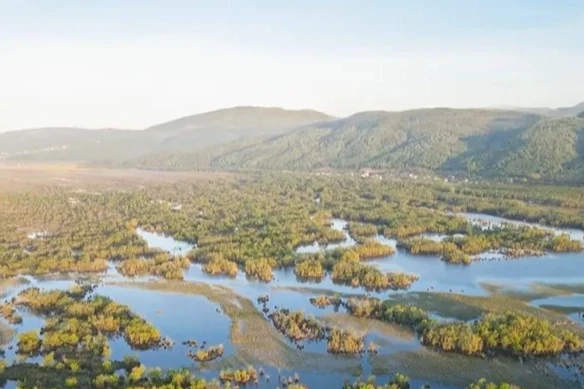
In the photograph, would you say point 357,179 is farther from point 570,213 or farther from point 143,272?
point 143,272

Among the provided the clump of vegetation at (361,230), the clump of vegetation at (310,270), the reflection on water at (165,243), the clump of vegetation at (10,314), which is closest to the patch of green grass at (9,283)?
the clump of vegetation at (10,314)

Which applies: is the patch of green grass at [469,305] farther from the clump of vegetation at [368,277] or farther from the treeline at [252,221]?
the treeline at [252,221]

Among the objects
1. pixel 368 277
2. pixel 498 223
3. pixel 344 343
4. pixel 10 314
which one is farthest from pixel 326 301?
pixel 498 223

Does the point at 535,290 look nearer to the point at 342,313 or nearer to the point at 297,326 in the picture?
the point at 342,313

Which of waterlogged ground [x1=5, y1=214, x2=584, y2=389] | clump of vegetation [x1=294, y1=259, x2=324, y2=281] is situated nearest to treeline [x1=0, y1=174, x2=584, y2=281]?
clump of vegetation [x1=294, y1=259, x2=324, y2=281]

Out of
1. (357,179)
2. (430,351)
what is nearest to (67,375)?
(430,351)

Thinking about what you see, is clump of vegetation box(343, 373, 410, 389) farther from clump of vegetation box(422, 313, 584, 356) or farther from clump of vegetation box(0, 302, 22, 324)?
clump of vegetation box(0, 302, 22, 324)
